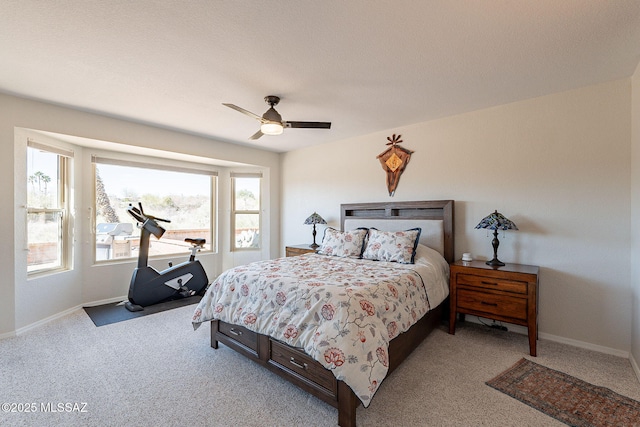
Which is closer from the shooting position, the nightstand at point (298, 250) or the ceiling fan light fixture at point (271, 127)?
the ceiling fan light fixture at point (271, 127)

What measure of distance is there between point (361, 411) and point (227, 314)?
1.34 m

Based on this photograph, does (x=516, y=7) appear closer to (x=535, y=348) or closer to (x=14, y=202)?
(x=535, y=348)

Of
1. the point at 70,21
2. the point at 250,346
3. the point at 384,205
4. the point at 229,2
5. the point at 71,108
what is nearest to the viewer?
the point at 229,2

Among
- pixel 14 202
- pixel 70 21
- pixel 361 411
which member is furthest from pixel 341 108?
pixel 14 202

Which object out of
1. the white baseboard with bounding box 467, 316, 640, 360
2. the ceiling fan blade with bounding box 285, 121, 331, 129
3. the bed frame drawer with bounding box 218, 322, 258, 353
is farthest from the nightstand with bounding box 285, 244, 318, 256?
the white baseboard with bounding box 467, 316, 640, 360

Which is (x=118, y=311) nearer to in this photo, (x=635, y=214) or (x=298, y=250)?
(x=298, y=250)

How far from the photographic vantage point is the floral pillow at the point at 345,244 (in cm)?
361

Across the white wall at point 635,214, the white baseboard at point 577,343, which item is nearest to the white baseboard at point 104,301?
the white baseboard at point 577,343

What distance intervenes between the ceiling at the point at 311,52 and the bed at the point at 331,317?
176 centimetres

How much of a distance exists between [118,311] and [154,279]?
552 mm

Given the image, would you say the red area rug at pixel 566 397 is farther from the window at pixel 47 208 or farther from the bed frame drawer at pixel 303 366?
the window at pixel 47 208

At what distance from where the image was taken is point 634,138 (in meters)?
2.48

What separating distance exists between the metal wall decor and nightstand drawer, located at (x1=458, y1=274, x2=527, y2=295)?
1565mm

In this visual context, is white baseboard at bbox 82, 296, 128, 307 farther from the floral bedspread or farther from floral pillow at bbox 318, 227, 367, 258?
floral pillow at bbox 318, 227, 367, 258
